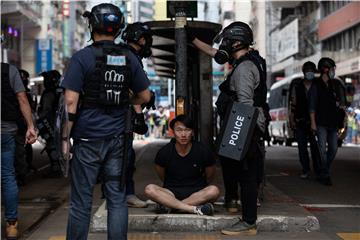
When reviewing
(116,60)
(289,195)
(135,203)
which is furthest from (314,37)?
(116,60)

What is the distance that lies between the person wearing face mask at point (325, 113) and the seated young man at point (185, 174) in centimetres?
352

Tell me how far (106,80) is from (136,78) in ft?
0.86

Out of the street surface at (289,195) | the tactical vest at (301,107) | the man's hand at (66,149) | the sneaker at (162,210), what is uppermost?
the tactical vest at (301,107)

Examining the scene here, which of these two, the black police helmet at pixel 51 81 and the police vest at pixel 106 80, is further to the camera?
the black police helmet at pixel 51 81

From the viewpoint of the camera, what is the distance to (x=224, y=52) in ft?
20.0

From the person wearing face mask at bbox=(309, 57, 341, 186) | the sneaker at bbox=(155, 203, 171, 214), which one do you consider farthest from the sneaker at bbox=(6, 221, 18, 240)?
the person wearing face mask at bbox=(309, 57, 341, 186)

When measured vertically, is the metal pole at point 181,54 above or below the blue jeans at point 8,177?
above

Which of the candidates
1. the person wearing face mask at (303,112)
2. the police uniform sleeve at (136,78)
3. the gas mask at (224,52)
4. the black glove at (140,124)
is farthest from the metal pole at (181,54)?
the person wearing face mask at (303,112)

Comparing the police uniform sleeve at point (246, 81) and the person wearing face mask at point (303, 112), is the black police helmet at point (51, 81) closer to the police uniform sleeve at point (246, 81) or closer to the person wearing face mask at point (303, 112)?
the person wearing face mask at point (303, 112)

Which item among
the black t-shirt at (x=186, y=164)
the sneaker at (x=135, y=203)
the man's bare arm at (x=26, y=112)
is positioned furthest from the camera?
the sneaker at (x=135, y=203)

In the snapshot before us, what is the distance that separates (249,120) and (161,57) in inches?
330

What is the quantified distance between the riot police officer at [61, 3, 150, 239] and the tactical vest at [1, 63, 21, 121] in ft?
5.26

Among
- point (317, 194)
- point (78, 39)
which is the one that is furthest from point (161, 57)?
point (78, 39)

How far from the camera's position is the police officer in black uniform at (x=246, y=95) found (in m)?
5.83
